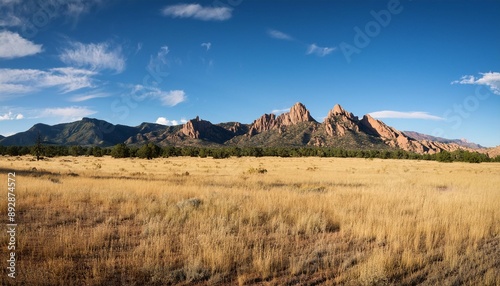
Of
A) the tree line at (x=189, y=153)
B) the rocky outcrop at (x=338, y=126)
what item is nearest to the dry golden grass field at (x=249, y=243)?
the tree line at (x=189, y=153)

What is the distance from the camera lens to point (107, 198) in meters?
11.9

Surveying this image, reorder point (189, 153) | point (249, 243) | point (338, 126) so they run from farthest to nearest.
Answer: point (338, 126)
point (189, 153)
point (249, 243)

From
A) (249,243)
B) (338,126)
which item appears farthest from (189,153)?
(338,126)

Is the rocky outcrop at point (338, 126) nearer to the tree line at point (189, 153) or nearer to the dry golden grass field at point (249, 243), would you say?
the tree line at point (189, 153)

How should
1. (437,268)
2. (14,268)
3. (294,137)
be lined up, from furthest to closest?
(294,137)
(437,268)
(14,268)

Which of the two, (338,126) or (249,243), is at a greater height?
(338,126)

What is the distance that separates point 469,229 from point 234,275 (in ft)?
24.0

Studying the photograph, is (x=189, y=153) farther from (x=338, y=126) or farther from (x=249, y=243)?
(x=338, y=126)

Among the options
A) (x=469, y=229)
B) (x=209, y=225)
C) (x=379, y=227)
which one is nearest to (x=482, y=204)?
(x=469, y=229)

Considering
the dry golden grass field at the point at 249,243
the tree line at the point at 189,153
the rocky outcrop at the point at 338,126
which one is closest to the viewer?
the dry golden grass field at the point at 249,243

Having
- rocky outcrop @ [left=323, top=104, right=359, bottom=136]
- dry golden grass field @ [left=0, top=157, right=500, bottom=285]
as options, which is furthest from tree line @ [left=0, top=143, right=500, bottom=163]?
rocky outcrop @ [left=323, top=104, right=359, bottom=136]

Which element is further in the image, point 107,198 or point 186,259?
point 107,198

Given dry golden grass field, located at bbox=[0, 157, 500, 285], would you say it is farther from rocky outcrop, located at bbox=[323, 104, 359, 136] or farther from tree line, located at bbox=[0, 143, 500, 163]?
rocky outcrop, located at bbox=[323, 104, 359, 136]

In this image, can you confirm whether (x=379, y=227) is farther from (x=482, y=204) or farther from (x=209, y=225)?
(x=482, y=204)
